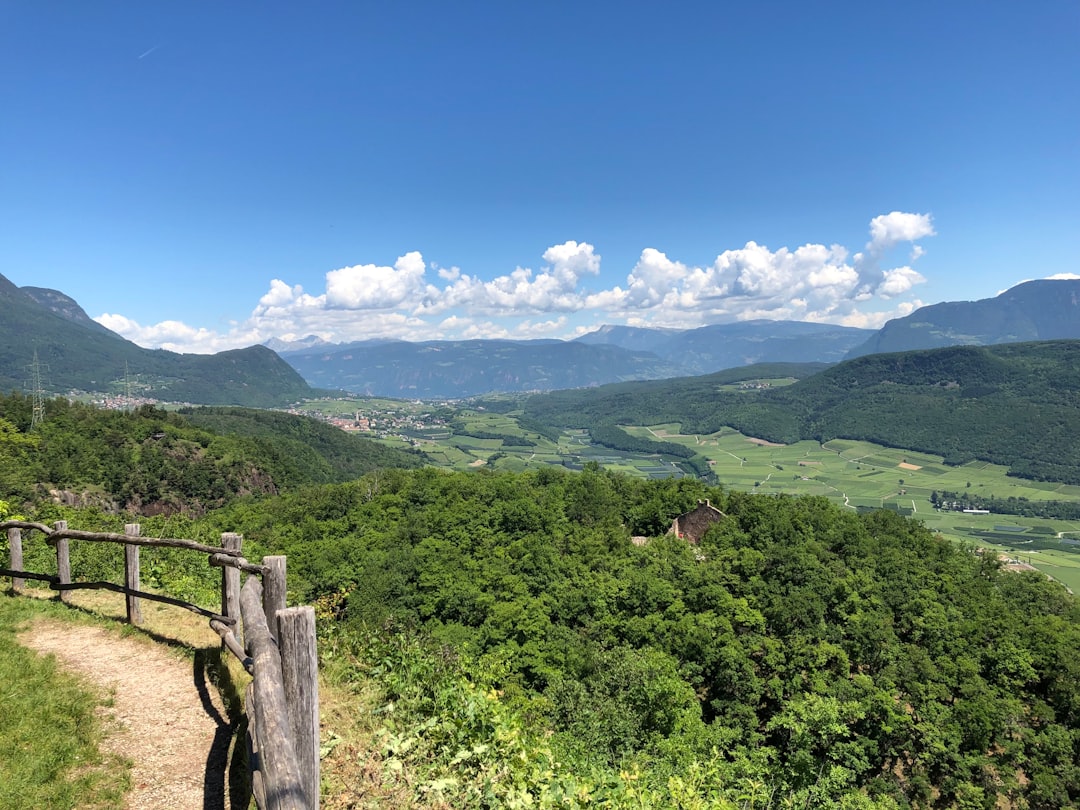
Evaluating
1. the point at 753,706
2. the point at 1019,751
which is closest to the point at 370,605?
the point at 753,706

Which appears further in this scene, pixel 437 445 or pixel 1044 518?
pixel 437 445

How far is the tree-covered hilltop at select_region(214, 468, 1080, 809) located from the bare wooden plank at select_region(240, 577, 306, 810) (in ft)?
11.7

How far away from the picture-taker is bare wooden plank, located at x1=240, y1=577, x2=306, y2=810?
9.41ft

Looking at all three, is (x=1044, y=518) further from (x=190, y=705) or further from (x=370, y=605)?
(x=190, y=705)

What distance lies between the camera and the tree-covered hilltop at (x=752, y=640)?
16.6 metres

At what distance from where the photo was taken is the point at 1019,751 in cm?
1962

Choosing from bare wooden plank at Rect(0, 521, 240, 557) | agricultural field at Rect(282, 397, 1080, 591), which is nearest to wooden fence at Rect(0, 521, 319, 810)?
bare wooden plank at Rect(0, 521, 240, 557)

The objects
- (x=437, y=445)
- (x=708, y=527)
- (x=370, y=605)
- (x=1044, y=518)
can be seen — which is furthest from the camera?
(x=437, y=445)

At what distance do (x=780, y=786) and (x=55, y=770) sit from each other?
18.4m

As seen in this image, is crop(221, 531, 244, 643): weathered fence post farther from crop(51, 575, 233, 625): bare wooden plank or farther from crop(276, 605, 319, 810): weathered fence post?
crop(276, 605, 319, 810): weathered fence post

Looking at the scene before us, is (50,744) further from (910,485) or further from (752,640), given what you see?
(910,485)

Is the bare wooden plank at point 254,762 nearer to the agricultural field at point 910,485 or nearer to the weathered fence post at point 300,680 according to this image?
the weathered fence post at point 300,680

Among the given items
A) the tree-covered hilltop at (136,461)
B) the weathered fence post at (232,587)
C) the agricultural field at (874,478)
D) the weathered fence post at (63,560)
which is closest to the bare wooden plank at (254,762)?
the weathered fence post at (232,587)

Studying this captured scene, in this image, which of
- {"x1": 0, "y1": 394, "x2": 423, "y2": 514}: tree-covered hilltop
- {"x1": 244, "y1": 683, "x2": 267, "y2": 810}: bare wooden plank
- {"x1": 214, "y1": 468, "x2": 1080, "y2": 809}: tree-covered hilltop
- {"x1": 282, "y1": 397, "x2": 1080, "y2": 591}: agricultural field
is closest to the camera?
{"x1": 244, "y1": 683, "x2": 267, "y2": 810}: bare wooden plank
